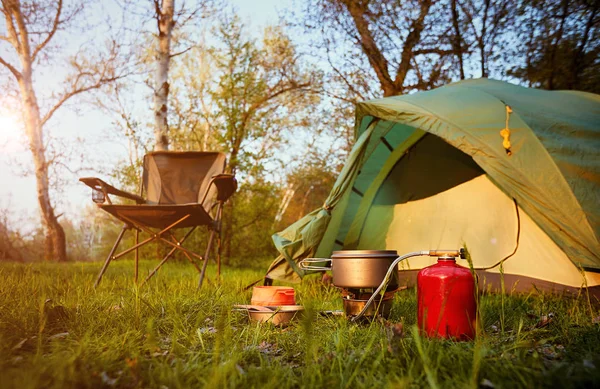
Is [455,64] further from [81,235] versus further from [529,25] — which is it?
[81,235]

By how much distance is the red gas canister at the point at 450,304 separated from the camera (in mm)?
1582

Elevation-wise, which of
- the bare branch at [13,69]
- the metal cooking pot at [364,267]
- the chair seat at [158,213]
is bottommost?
the metal cooking pot at [364,267]

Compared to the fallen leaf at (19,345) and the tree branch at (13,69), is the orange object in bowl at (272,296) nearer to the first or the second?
the fallen leaf at (19,345)

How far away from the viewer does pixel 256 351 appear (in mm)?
1467

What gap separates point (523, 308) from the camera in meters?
2.29

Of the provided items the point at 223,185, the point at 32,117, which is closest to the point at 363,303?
the point at 223,185

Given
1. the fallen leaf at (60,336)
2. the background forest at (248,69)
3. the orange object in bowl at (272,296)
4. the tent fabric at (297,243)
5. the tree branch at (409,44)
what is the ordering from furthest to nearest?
the tree branch at (409,44), the background forest at (248,69), the tent fabric at (297,243), the orange object in bowl at (272,296), the fallen leaf at (60,336)

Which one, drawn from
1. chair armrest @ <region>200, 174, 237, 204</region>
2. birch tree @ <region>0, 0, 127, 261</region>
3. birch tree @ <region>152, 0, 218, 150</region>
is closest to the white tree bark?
birch tree @ <region>0, 0, 127, 261</region>

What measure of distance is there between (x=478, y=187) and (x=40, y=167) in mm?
7981

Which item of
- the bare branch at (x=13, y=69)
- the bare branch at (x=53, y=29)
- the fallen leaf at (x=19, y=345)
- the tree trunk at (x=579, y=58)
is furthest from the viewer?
the bare branch at (x=53, y=29)

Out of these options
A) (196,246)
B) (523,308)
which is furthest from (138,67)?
(523,308)

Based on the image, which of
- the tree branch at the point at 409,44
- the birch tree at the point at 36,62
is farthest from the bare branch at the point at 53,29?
the tree branch at the point at 409,44

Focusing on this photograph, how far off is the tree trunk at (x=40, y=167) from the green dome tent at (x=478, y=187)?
21.2ft

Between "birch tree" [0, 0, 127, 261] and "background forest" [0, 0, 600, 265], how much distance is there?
2cm
